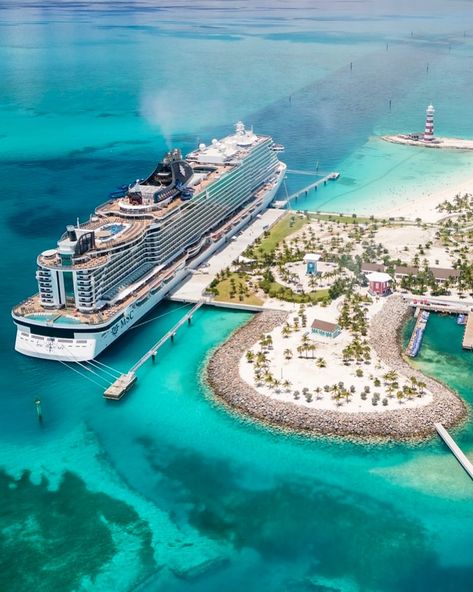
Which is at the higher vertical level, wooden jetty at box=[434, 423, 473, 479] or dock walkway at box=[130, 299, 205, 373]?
dock walkway at box=[130, 299, 205, 373]

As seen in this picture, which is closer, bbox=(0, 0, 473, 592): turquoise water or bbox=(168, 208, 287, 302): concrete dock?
bbox=(0, 0, 473, 592): turquoise water

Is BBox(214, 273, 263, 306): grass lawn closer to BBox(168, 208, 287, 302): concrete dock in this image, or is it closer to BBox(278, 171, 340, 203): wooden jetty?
BBox(168, 208, 287, 302): concrete dock

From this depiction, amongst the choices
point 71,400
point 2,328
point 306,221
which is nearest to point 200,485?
point 71,400

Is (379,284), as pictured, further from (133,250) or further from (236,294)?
(133,250)

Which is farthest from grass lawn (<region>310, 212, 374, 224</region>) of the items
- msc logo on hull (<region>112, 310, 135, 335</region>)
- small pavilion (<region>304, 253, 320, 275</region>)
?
msc logo on hull (<region>112, 310, 135, 335</region>)

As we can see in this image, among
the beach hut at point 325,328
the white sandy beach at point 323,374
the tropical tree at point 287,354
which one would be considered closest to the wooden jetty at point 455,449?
the white sandy beach at point 323,374

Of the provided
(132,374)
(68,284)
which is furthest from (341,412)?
(68,284)

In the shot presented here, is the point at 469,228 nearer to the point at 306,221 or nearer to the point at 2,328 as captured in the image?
the point at 306,221

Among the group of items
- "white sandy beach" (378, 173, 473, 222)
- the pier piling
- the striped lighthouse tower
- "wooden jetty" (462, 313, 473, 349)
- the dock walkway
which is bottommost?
the pier piling
